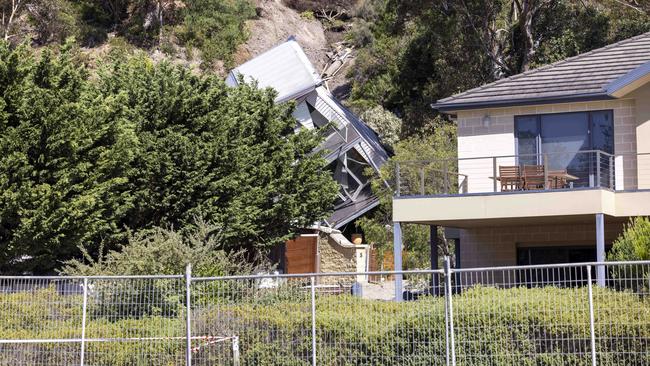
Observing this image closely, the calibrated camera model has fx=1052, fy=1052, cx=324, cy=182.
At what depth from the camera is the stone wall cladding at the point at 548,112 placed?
76.7ft

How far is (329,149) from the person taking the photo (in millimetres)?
38344

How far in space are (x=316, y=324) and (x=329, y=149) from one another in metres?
24.7

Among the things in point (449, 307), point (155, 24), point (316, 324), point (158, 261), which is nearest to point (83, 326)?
point (316, 324)

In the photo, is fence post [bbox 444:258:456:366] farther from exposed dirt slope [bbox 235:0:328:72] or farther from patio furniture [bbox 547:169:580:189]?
exposed dirt slope [bbox 235:0:328:72]

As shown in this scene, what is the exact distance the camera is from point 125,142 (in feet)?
76.7

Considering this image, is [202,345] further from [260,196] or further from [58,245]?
[260,196]

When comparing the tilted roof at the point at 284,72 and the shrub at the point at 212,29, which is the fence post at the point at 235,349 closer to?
the tilted roof at the point at 284,72

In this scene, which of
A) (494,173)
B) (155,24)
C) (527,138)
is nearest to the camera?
(494,173)

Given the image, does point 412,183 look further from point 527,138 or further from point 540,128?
point 540,128

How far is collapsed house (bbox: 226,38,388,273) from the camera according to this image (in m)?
38.1

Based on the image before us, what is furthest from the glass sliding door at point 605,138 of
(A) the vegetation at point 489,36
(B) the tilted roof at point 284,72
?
(B) the tilted roof at point 284,72

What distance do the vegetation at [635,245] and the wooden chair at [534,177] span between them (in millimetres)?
2893

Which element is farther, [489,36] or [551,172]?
[489,36]

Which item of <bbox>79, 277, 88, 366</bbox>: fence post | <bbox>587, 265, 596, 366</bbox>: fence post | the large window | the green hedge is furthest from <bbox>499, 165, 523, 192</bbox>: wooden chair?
<bbox>79, 277, 88, 366</bbox>: fence post
